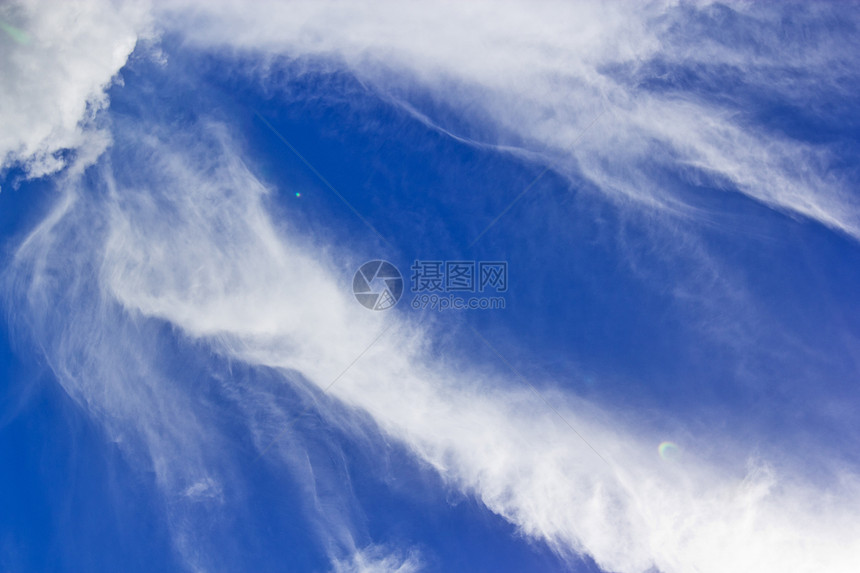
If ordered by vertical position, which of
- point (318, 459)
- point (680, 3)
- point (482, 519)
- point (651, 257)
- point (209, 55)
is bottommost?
point (482, 519)

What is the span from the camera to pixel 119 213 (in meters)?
36.0

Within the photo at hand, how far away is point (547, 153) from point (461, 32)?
11.6 metres

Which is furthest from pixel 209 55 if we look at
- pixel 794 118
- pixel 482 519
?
pixel 794 118

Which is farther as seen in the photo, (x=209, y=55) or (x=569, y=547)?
(x=209, y=55)

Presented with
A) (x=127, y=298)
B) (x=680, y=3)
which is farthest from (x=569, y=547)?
(x=680, y=3)

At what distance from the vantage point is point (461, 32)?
3619 centimetres

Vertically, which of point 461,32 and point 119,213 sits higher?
point 461,32

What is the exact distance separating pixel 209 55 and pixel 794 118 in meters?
44.2

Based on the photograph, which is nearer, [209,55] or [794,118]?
[794,118]

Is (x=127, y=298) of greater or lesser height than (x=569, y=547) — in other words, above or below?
above

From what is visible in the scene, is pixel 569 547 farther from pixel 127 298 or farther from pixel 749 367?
pixel 127 298

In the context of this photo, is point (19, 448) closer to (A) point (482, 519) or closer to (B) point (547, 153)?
(A) point (482, 519)

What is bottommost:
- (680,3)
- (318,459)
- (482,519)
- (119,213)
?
(482,519)

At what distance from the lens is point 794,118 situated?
112 ft
